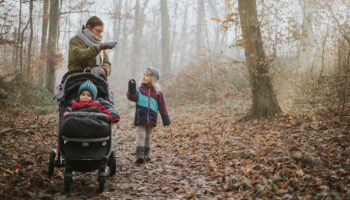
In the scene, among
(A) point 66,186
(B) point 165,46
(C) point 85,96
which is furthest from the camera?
(B) point 165,46

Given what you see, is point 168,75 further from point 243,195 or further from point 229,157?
point 243,195

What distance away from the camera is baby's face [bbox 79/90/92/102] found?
5.64 m

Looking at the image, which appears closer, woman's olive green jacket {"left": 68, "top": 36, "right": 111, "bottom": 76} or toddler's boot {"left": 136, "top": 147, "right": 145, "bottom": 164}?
woman's olive green jacket {"left": 68, "top": 36, "right": 111, "bottom": 76}

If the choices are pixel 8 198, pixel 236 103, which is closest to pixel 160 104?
pixel 8 198

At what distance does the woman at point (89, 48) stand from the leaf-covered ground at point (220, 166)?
188 centimetres

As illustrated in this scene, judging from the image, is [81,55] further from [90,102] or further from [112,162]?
[112,162]

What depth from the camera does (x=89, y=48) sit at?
236 inches


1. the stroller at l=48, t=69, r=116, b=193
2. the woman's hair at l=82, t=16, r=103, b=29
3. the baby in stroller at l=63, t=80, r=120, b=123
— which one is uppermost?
the woman's hair at l=82, t=16, r=103, b=29

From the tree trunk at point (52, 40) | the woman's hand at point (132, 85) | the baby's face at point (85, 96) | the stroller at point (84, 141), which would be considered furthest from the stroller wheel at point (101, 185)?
the tree trunk at point (52, 40)

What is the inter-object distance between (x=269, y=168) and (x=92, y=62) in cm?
349

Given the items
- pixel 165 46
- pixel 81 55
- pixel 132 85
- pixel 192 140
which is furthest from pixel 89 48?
pixel 165 46

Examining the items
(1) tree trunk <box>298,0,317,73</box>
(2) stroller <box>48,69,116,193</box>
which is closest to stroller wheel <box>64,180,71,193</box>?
(2) stroller <box>48,69,116,193</box>

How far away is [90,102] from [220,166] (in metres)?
2.83

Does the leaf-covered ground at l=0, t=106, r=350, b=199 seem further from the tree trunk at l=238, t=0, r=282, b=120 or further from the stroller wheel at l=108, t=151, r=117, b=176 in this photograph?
the tree trunk at l=238, t=0, r=282, b=120
